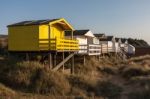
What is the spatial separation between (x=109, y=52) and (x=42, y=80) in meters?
26.6

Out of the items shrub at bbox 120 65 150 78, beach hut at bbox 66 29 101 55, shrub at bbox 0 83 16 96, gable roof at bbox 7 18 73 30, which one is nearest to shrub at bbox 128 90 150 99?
shrub at bbox 0 83 16 96

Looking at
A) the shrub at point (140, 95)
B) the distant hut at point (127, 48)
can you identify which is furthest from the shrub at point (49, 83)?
the distant hut at point (127, 48)

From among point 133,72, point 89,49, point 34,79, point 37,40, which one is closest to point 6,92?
point 34,79

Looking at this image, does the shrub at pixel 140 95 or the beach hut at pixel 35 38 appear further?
the beach hut at pixel 35 38

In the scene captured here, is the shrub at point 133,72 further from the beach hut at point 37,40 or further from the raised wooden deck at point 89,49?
the beach hut at point 37,40

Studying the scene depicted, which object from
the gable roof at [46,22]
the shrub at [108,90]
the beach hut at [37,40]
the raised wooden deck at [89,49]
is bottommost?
the shrub at [108,90]

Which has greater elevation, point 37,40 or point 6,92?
point 37,40

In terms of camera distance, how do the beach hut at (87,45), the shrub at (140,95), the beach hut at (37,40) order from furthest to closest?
the beach hut at (87,45)
the beach hut at (37,40)
the shrub at (140,95)

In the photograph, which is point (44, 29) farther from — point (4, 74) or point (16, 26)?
point (4, 74)

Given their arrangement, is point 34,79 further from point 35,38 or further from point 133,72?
point 133,72

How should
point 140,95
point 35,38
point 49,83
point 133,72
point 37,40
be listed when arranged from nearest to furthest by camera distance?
point 140,95, point 49,83, point 37,40, point 35,38, point 133,72

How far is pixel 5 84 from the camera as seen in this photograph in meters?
20.0

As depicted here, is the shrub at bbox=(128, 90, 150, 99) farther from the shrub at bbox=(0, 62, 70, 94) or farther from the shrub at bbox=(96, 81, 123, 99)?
the shrub at bbox=(0, 62, 70, 94)

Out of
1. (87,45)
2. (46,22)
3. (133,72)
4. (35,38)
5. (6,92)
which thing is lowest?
(133,72)
